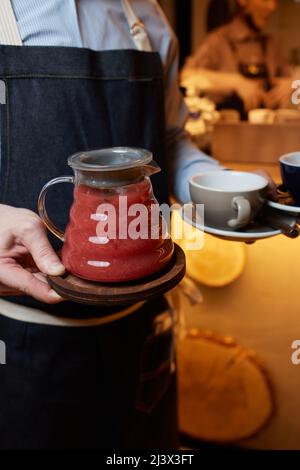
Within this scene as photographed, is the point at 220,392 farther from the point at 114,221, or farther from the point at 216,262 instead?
the point at 114,221

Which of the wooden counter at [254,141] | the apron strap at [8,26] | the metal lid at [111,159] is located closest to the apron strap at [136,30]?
the apron strap at [8,26]

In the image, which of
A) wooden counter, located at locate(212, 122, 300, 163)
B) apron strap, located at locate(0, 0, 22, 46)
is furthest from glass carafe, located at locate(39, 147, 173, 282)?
wooden counter, located at locate(212, 122, 300, 163)

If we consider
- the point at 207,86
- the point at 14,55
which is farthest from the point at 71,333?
the point at 207,86

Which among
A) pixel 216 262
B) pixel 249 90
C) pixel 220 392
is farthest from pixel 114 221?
pixel 249 90

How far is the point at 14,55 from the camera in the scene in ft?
2.61

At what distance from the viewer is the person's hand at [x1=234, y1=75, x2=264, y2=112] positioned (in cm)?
248

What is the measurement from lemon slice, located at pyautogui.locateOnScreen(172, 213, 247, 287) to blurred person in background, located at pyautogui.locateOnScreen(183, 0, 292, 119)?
4.51 ft

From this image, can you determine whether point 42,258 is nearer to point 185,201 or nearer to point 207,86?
point 185,201

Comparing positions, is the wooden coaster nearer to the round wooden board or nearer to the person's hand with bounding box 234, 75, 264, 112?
the round wooden board

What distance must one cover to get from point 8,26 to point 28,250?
0.41 metres

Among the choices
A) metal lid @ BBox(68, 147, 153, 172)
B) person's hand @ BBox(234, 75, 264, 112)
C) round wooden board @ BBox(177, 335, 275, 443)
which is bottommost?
round wooden board @ BBox(177, 335, 275, 443)

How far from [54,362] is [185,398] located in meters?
0.78

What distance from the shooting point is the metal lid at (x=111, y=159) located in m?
0.60

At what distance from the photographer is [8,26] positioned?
802 millimetres
